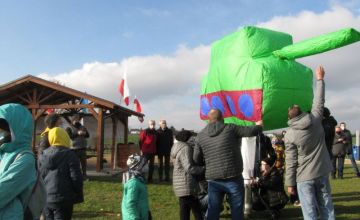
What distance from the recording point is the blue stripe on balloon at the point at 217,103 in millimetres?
7957

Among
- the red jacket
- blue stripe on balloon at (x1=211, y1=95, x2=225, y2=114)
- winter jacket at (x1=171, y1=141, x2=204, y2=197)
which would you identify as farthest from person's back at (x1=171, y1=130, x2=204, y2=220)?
the red jacket

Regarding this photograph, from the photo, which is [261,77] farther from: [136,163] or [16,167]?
[16,167]

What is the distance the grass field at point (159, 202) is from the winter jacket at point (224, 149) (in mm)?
2543

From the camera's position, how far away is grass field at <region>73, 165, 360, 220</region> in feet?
28.0

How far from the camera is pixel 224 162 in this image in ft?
20.0

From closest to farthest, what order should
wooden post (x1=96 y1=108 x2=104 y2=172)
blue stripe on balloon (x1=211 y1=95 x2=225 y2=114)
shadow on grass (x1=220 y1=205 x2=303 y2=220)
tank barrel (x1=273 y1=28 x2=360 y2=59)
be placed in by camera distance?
Answer: tank barrel (x1=273 y1=28 x2=360 y2=59) < blue stripe on balloon (x1=211 y1=95 x2=225 y2=114) < shadow on grass (x1=220 y1=205 x2=303 y2=220) < wooden post (x1=96 y1=108 x2=104 y2=172)

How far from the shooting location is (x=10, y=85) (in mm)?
16438

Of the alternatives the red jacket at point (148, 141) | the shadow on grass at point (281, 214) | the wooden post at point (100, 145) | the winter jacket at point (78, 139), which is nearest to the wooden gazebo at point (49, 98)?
the wooden post at point (100, 145)

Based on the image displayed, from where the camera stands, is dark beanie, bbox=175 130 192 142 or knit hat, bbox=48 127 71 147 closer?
knit hat, bbox=48 127 71 147

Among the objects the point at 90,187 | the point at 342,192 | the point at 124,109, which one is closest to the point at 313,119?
the point at 342,192

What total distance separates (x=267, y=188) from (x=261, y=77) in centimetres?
219

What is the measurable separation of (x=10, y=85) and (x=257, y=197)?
11613 mm

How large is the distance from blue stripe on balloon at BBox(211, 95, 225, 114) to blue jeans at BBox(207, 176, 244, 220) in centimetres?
201

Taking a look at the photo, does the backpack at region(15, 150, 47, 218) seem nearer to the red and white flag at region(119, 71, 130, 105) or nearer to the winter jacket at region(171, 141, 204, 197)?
the winter jacket at region(171, 141, 204, 197)
